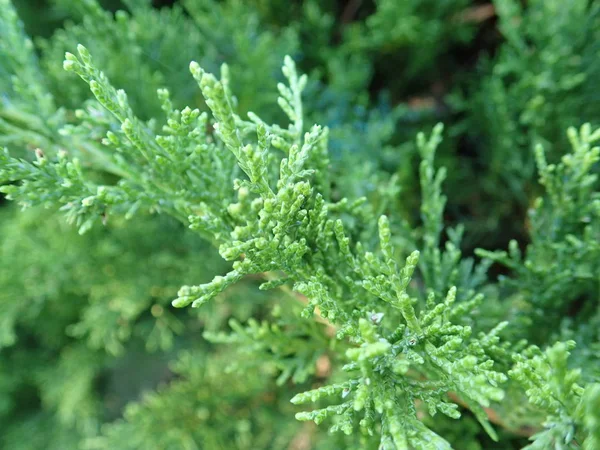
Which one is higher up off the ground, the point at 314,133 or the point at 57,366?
the point at 314,133

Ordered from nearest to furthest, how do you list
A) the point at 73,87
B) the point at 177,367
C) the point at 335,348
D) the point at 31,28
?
the point at 335,348 < the point at 73,87 < the point at 177,367 < the point at 31,28

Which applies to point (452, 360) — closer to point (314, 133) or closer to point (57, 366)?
point (314, 133)

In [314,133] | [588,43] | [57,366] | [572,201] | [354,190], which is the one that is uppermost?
[588,43]

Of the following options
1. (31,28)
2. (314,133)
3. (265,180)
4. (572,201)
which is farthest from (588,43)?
(31,28)

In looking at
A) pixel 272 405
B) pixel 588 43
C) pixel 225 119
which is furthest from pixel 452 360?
pixel 588 43

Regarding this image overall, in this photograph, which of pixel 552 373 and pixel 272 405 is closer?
pixel 552 373

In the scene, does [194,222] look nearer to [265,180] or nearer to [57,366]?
[265,180]

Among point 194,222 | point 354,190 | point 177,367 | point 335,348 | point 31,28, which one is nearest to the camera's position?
point 194,222
